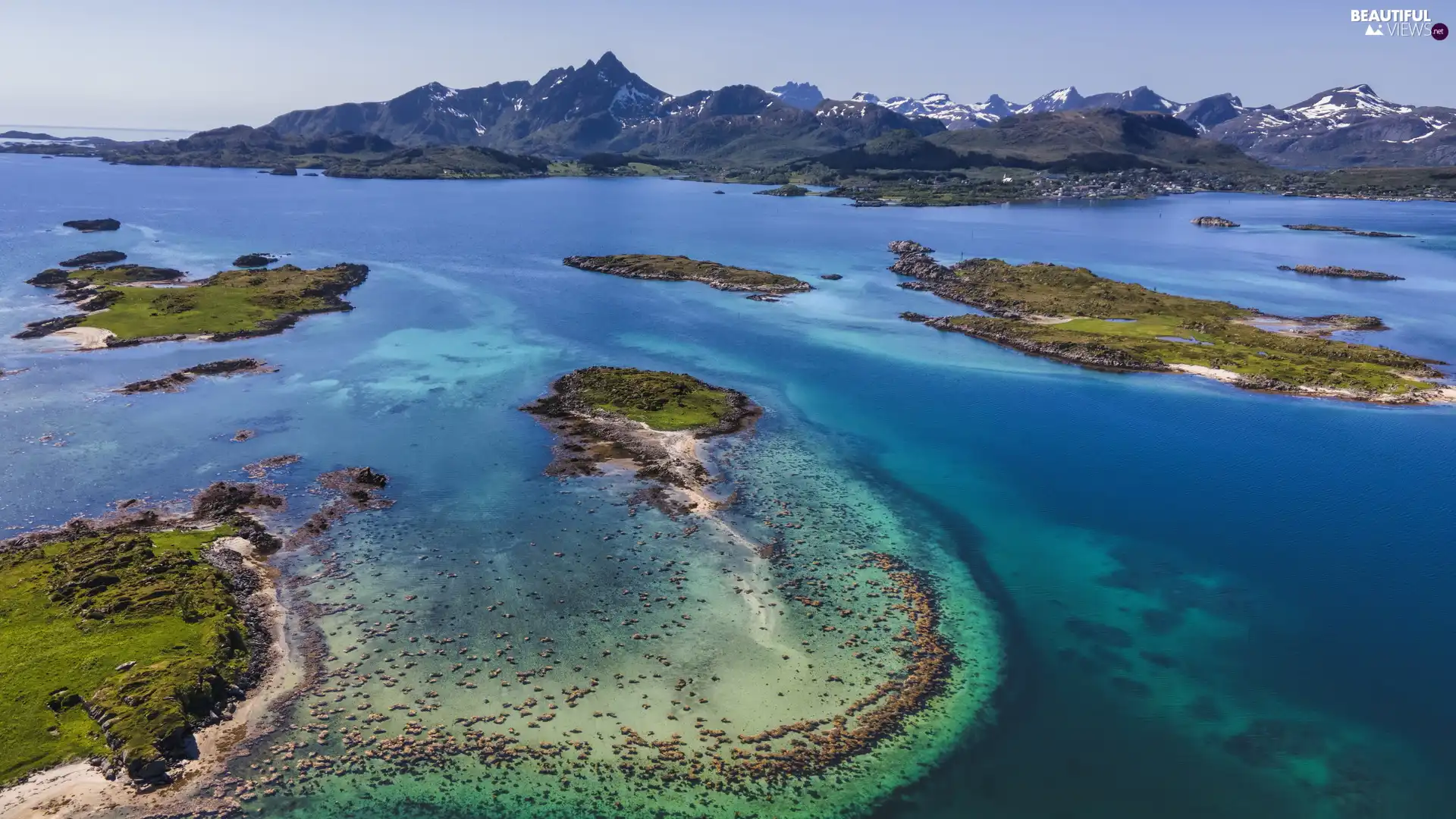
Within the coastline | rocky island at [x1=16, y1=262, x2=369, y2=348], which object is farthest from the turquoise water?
rocky island at [x1=16, y1=262, x2=369, y2=348]

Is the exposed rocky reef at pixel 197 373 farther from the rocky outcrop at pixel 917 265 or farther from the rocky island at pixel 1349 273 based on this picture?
the rocky island at pixel 1349 273

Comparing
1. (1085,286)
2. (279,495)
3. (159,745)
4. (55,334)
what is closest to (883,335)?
(1085,286)

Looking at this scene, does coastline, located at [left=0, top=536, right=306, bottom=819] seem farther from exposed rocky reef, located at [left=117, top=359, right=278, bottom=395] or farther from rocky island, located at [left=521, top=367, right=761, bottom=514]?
exposed rocky reef, located at [left=117, top=359, right=278, bottom=395]

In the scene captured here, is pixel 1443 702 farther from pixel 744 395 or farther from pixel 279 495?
pixel 279 495

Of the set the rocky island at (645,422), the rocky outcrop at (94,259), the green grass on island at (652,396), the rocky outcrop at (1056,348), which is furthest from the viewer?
the rocky outcrop at (94,259)

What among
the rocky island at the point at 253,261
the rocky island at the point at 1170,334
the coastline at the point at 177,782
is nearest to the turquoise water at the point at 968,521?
the coastline at the point at 177,782

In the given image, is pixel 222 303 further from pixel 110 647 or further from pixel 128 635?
pixel 110 647

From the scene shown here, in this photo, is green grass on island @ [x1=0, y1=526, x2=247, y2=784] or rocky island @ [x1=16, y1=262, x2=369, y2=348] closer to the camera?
green grass on island @ [x1=0, y1=526, x2=247, y2=784]
